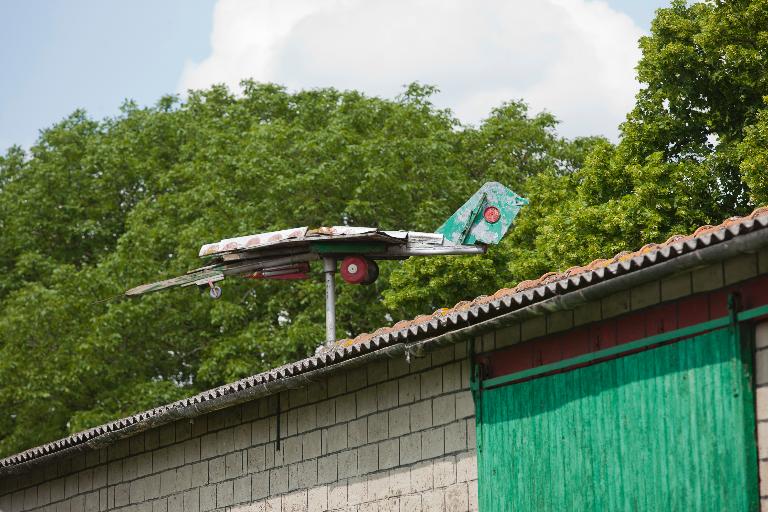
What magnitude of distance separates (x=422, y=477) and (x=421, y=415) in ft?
1.81

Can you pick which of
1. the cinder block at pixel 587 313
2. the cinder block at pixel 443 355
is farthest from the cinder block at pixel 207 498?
the cinder block at pixel 587 313

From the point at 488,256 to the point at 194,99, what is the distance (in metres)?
13.1

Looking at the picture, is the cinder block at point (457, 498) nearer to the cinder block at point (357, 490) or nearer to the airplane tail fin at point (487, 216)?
the cinder block at point (357, 490)

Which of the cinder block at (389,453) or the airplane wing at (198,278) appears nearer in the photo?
the cinder block at (389,453)

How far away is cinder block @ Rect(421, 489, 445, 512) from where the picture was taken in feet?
39.7

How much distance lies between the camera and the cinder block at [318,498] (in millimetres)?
13469

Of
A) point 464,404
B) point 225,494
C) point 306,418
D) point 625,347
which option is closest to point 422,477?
point 464,404

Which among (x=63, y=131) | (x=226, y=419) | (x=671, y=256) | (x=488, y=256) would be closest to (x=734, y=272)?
(x=671, y=256)

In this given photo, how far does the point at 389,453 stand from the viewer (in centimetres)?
1280

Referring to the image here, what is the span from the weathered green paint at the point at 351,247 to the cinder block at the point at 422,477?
5921 mm

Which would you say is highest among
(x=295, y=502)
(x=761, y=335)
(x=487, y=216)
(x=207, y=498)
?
(x=487, y=216)

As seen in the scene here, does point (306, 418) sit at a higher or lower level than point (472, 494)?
higher

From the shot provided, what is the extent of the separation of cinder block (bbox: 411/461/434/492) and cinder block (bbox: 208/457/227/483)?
3.16 m

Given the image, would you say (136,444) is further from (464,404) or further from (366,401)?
(464,404)
